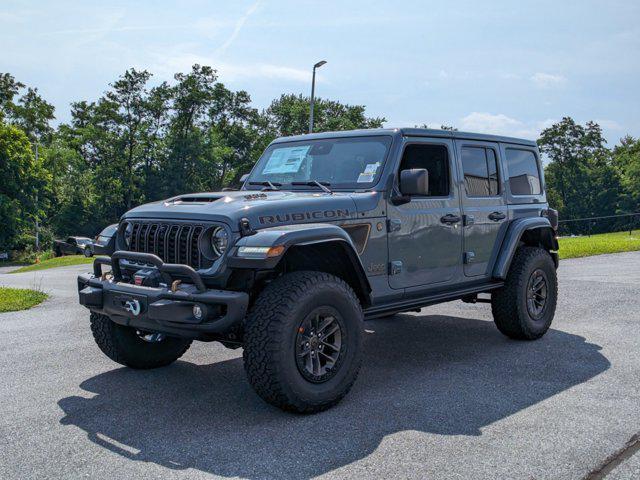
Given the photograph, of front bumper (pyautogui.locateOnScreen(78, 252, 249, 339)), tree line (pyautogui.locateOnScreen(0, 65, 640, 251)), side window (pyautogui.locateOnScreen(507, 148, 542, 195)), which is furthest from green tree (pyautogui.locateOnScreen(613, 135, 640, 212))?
front bumper (pyautogui.locateOnScreen(78, 252, 249, 339))

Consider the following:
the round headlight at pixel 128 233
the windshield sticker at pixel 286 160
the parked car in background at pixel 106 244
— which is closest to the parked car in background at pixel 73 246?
the windshield sticker at pixel 286 160

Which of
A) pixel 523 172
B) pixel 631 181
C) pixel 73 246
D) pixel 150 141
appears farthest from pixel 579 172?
pixel 523 172

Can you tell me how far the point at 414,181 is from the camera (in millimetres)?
4973

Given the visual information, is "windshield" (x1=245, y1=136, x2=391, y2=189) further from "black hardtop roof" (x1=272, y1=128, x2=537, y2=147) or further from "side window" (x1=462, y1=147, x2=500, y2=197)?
"side window" (x1=462, y1=147, x2=500, y2=197)

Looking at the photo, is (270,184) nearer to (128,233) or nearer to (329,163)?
(329,163)

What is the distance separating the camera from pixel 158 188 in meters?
56.4

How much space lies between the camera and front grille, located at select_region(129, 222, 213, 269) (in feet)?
14.6

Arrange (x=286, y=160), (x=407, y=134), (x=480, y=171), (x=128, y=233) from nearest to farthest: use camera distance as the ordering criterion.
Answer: (x=128, y=233)
(x=407, y=134)
(x=286, y=160)
(x=480, y=171)

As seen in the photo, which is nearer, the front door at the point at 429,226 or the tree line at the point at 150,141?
the front door at the point at 429,226

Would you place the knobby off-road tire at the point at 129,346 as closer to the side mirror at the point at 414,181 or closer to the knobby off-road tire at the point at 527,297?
the side mirror at the point at 414,181

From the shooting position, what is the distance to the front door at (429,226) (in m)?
5.20

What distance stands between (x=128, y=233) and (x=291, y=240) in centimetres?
159

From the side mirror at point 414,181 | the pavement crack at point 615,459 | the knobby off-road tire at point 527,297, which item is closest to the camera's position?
the pavement crack at point 615,459

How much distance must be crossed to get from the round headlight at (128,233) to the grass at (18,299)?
4920 mm
